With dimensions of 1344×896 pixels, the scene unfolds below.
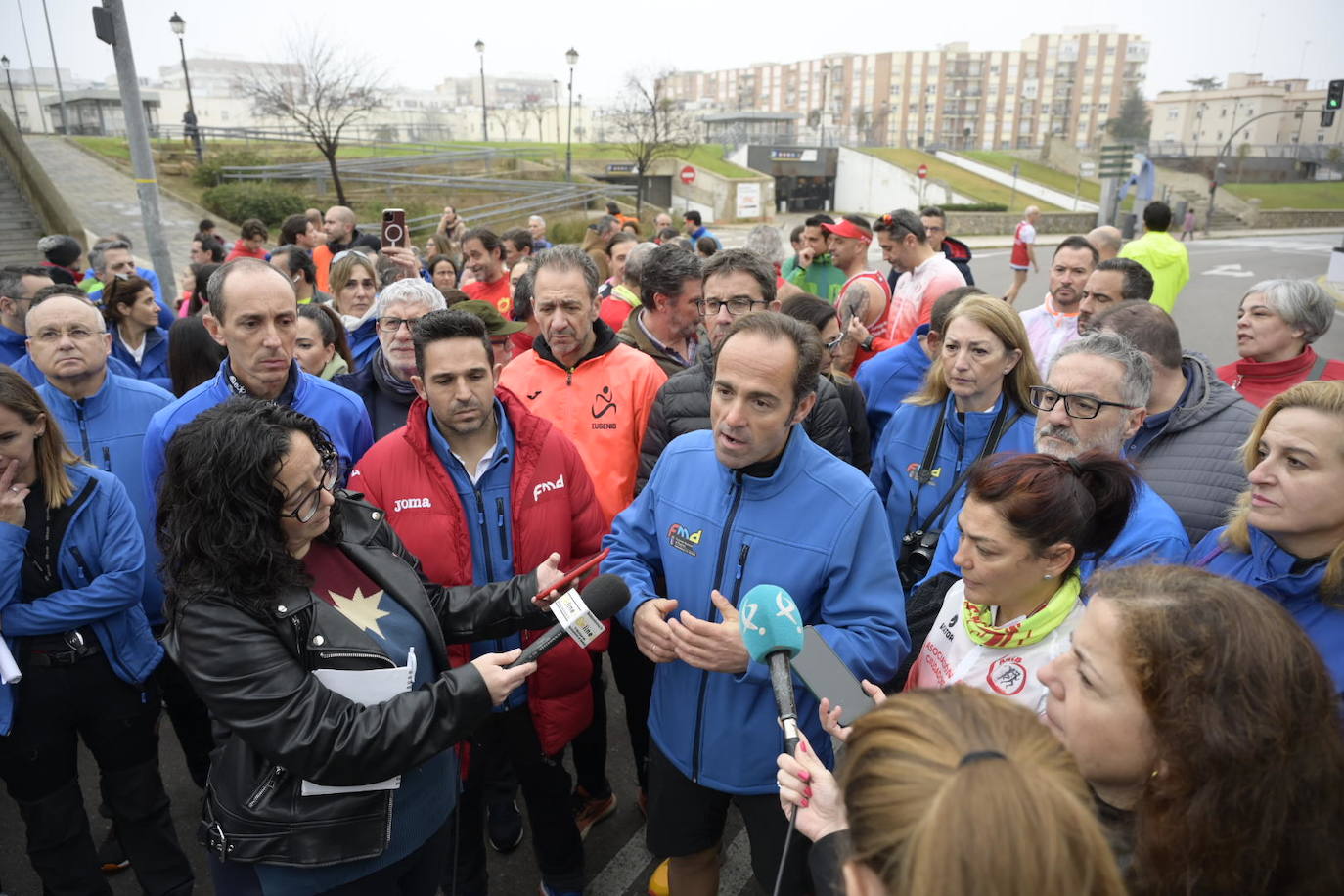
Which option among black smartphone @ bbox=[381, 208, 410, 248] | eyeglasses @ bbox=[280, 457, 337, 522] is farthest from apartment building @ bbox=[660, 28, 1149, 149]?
eyeglasses @ bbox=[280, 457, 337, 522]

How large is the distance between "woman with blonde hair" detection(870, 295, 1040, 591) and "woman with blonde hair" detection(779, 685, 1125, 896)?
2231mm

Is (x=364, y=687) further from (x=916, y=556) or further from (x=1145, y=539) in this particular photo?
(x=1145, y=539)

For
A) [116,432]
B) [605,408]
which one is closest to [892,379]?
[605,408]

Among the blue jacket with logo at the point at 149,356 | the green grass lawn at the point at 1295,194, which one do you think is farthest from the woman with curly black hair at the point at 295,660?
the green grass lawn at the point at 1295,194

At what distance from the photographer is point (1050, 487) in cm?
224

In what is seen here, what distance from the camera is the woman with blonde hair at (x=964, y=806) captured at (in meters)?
1.01

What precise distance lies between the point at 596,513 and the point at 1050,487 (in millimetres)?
1665

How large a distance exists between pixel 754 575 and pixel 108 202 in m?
25.1

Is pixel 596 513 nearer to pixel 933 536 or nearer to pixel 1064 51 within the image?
pixel 933 536

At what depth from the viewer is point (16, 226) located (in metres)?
14.9

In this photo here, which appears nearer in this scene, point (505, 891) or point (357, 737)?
point (357, 737)

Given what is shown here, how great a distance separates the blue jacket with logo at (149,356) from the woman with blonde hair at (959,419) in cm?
494

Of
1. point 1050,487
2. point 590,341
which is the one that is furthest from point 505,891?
point 1050,487

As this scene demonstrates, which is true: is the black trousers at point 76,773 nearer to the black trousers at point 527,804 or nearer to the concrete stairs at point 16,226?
the black trousers at point 527,804
